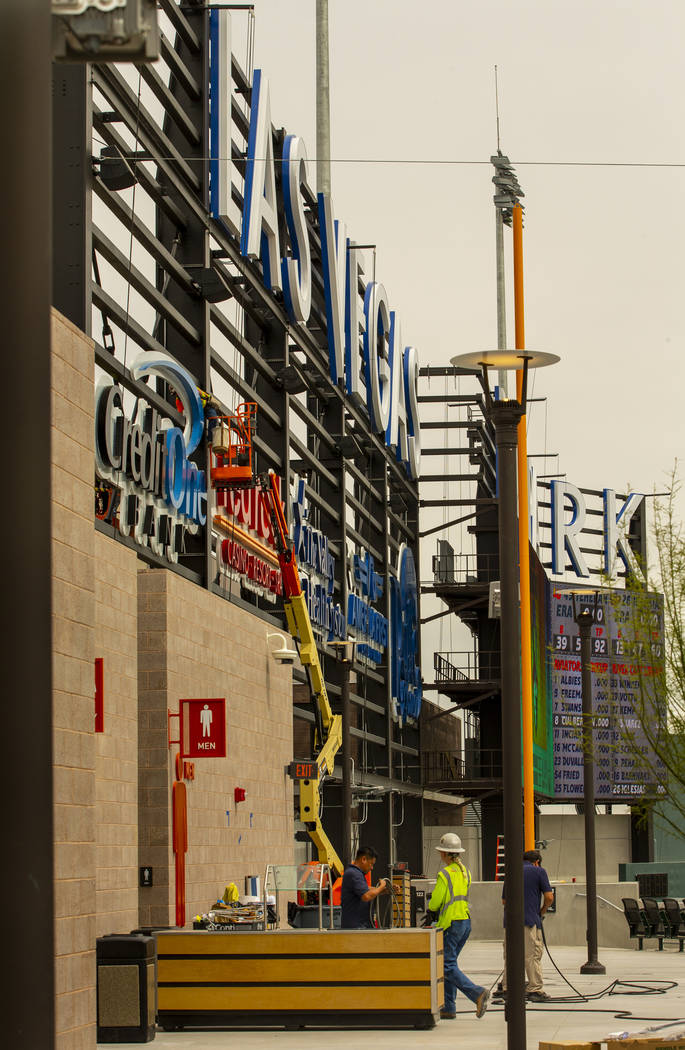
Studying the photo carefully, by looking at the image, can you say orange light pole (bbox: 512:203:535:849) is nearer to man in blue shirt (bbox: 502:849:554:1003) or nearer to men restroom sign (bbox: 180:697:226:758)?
man in blue shirt (bbox: 502:849:554:1003)

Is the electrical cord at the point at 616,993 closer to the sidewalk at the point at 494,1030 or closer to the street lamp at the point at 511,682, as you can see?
the sidewalk at the point at 494,1030

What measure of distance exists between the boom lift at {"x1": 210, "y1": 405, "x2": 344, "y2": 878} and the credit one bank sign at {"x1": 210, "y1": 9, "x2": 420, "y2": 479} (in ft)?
11.2

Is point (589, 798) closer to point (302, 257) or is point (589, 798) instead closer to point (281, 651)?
point (281, 651)

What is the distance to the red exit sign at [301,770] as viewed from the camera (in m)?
28.5

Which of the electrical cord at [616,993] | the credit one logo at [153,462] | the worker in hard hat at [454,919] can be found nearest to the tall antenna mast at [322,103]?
the credit one logo at [153,462]

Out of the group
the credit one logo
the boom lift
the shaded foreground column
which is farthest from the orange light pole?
the shaded foreground column

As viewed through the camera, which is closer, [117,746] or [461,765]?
[117,746]

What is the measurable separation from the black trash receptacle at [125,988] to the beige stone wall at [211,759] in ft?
14.4

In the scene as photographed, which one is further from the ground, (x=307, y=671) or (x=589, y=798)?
(x=307, y=671)

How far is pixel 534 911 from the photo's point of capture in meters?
19.3

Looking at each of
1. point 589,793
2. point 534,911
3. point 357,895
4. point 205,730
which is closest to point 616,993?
point 534,911

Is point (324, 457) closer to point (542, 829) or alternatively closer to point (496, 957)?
point (496, 957)

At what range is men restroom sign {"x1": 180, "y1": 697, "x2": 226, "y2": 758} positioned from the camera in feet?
64.5

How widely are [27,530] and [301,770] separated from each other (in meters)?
24.8
